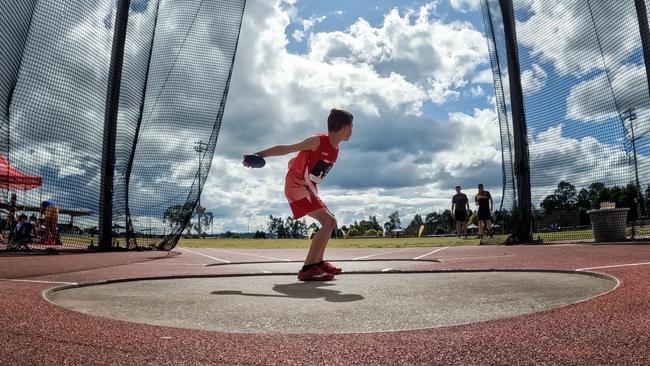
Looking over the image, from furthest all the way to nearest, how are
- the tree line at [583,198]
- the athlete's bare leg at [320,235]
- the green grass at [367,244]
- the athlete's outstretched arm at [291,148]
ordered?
1. the green grass at [367,244]
2. the tree line at [583,198]
3. the athlete's bare leg at [320,235]
4. the athlete's outstretched arm at [291,148]

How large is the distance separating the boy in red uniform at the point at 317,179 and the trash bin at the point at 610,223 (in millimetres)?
8905

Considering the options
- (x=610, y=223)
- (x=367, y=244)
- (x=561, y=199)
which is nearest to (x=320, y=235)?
(x=610, y=223)

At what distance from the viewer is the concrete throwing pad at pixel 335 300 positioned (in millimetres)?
2576

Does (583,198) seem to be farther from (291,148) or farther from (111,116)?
(111,116)

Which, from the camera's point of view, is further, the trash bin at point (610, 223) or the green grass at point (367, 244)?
the green grass at point (367, 244)

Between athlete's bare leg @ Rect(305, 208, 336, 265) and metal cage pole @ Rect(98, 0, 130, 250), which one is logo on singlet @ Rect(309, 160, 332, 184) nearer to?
athlete's bare leg @ Rect(305, 208, 336, 265)

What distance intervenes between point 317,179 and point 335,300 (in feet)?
5.90

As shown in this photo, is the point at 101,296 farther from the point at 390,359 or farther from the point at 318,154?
the point at 390,359

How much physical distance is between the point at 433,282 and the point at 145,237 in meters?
9.82

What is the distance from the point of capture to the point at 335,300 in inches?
131

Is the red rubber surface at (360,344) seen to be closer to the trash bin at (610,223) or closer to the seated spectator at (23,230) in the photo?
the trash bin at (610,223)

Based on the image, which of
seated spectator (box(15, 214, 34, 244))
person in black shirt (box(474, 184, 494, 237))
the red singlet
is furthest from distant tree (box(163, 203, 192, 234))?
person in black shirt (box(474, 184, 494, 237))

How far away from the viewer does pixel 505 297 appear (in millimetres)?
3211

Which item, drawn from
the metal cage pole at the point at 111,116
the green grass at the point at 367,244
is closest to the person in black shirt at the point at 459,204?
the green grass at the point at 367,244
